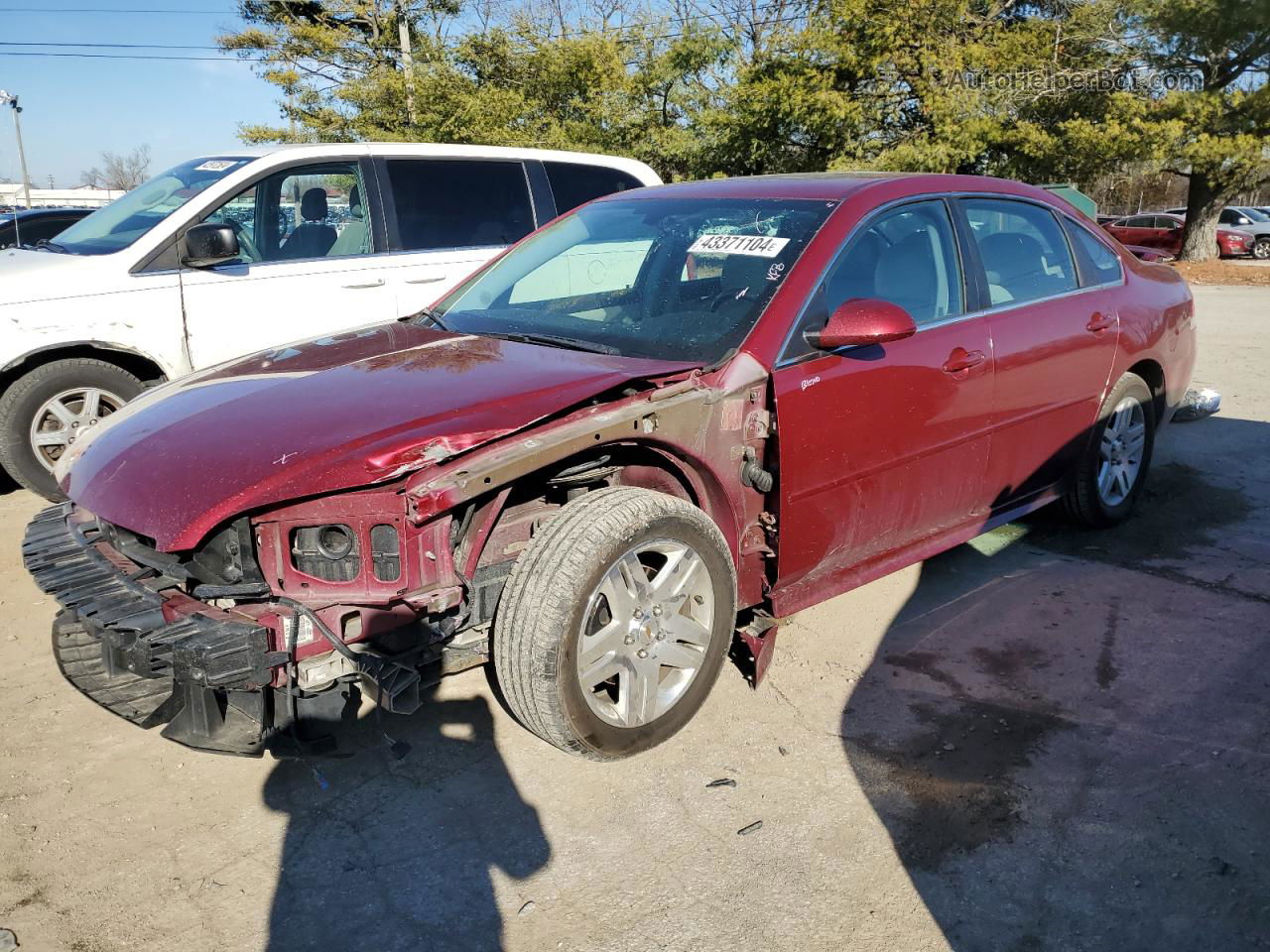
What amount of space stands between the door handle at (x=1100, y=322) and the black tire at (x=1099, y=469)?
0.32m

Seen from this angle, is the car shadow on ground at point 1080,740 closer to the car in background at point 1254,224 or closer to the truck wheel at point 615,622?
the truck wheel at point 615,622

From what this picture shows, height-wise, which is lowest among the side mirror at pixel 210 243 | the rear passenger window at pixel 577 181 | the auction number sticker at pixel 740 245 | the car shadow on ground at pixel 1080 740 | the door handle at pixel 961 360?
the car shadow on ground at pixel 1080 740

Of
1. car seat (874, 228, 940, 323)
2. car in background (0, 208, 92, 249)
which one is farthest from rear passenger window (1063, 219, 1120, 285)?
car in background (0, 208, 92, 249)

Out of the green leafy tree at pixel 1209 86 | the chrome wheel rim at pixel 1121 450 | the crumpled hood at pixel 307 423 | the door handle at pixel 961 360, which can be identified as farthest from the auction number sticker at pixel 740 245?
the green leafy tree at pixel 1209 86

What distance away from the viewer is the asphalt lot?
2.29 metres

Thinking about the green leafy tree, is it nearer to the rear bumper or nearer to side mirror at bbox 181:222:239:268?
side mirror at bbox 181:222:239:268

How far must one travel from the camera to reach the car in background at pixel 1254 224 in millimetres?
29125

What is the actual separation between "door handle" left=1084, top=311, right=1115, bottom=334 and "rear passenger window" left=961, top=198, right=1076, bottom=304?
172 mm

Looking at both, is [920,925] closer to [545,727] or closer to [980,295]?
[545,727]

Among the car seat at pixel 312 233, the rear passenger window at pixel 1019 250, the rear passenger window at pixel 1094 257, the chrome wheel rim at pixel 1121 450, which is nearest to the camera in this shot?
the rear passenger window at pixel 1019 250

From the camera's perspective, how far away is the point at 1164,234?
92.1 feet

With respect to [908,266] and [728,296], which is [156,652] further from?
[908,266]

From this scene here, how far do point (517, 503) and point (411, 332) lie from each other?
109 cm

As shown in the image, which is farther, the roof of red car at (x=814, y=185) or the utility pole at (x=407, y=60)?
the utility pole at (x=407, y=60)
